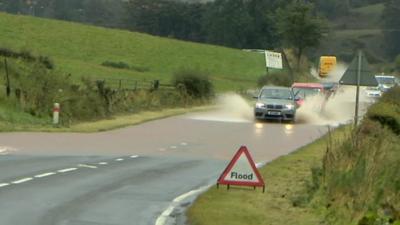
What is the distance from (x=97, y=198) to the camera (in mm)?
16766

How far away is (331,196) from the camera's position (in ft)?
52.9

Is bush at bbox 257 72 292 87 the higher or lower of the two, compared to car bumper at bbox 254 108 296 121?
higher

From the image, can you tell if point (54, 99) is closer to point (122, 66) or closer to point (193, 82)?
point (193, 82)

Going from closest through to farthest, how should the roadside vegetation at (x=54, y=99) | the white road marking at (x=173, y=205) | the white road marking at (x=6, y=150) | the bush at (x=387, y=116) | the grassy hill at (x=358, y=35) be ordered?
the white road marking at (x=173, y=205) → the white road marking at (x=6, y=150) → the bush at (x=387, y=116) → the roadside vegetation at (x=54, y=99) → the grassy hill at (x=358, y=35)

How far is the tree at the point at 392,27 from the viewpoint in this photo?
150m

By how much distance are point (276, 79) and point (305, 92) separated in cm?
2718

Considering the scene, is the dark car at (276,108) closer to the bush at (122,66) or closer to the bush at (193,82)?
the bush at (193,82)

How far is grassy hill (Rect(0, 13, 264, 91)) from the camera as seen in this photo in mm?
76438

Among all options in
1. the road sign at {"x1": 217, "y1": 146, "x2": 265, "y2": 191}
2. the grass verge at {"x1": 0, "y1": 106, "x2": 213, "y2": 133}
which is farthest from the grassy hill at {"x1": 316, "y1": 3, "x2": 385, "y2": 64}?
the road sign at {"x1": 217, "y1": 146, "x2": 265, "y2": 191}

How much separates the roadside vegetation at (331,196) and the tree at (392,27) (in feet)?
428

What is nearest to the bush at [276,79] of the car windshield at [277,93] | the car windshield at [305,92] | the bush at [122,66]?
the bush at [122,66]

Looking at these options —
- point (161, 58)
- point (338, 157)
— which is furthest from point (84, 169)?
point (161, 58)

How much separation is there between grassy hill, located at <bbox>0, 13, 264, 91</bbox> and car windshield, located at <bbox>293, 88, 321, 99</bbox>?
62.8ft

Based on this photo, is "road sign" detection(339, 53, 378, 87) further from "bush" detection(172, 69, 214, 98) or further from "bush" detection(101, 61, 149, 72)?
"bush" detection(101, 61, 149, 72)
